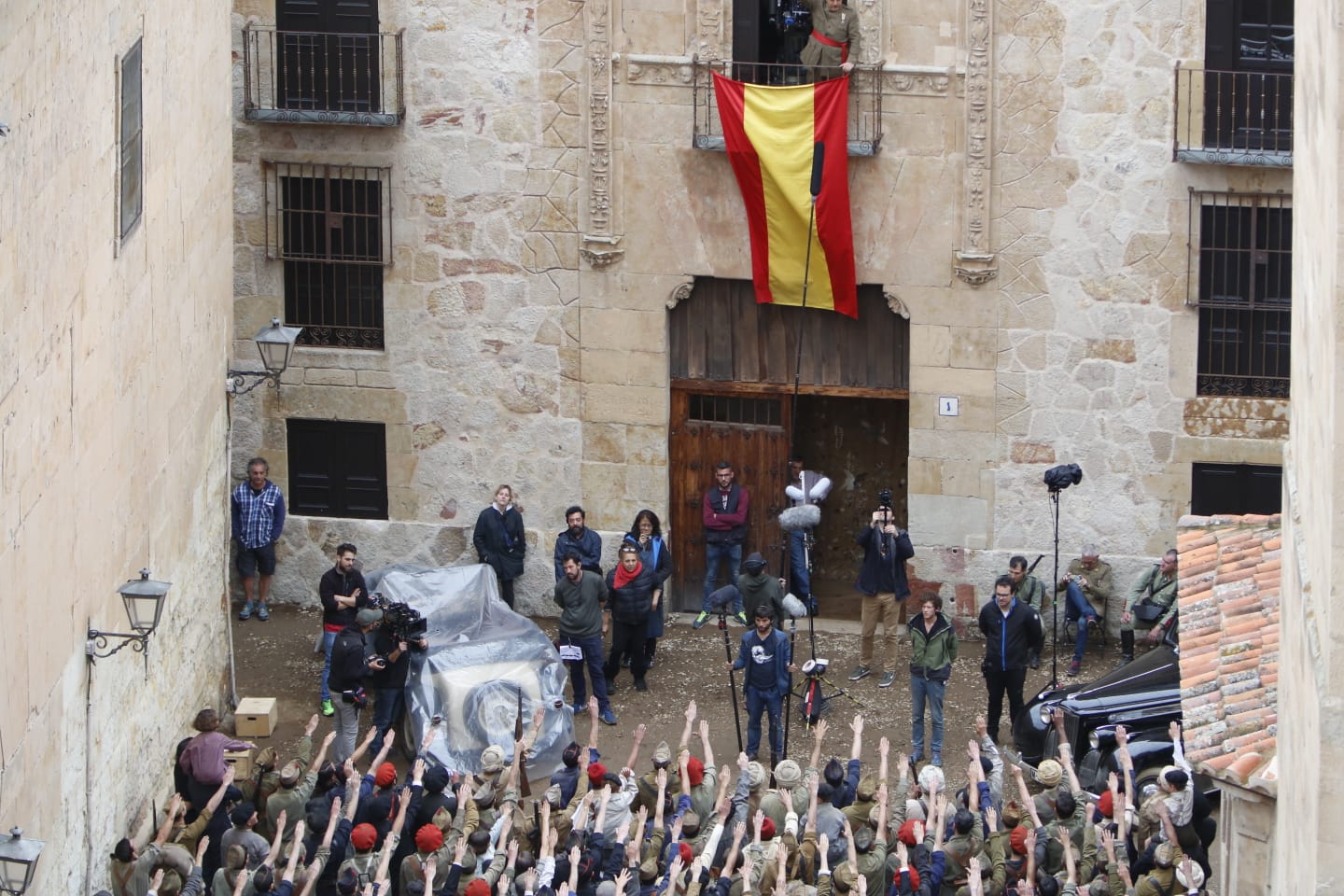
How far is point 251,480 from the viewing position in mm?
24984

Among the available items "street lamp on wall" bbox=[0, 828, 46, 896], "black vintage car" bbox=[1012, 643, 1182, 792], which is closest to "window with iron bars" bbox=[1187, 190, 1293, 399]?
"black vintage car" bbox=[1012, 643, 1182, 792]

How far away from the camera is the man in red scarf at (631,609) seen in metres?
23.7

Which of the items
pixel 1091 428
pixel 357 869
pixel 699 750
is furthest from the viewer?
pixel 1091 428

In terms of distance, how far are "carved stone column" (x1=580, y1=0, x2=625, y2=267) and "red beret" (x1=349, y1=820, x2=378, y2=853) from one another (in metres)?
8.58

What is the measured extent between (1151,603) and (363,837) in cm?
912

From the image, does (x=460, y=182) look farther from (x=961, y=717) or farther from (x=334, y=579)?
(x=961, y=717)

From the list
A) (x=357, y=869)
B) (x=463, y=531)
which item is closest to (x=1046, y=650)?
(x=463, y=531)

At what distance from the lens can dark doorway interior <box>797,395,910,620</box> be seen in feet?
85.8

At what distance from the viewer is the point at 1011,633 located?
22.3 m

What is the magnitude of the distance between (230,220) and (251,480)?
8.87 feet

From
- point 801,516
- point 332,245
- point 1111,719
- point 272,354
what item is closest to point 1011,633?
point 1111,719

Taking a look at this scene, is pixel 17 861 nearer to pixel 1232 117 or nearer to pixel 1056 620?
pixel 1056 620

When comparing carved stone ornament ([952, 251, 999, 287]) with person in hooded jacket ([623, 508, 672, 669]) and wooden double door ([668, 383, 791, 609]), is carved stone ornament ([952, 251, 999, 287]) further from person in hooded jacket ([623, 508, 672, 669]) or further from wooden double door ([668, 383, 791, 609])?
person in hooded jacket ([623, 508, 672, 669])

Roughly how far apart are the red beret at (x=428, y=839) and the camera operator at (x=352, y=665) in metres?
4.33
